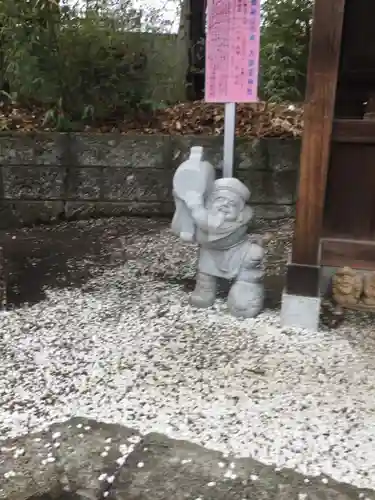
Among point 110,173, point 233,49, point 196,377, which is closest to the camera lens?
point 196,377

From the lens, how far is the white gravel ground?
1.69m

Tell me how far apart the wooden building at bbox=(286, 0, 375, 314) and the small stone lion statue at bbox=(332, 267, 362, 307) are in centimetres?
5

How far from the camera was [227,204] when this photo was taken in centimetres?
237

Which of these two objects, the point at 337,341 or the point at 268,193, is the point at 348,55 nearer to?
the point at 268,193

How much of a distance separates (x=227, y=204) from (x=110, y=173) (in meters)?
1.93

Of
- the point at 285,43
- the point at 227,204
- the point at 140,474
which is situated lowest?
the point at 140,474

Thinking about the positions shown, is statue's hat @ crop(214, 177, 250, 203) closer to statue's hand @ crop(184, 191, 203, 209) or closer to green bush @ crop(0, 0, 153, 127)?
statue's hand @ crop(184, 191, 203, 209)

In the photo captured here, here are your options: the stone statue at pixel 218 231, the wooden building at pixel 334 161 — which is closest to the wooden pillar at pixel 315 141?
the wooden building at pixel 334 161

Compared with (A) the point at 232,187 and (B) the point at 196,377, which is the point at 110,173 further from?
(B) the point at 196,377

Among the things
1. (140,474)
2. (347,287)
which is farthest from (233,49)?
(140,474)

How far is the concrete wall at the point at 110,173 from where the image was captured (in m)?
3.97

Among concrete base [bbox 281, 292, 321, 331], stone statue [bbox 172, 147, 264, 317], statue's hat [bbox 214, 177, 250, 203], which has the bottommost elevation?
concrete base [bbox 281, 292, 321, 331]

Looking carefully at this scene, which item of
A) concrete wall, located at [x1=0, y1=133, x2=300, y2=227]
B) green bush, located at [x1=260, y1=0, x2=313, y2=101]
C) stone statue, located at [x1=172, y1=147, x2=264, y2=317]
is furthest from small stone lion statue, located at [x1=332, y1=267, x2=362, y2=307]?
green bush, located at [x1=260, y1=0, x2=313, y2=101]

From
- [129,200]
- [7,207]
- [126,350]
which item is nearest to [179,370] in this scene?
[126,350]
